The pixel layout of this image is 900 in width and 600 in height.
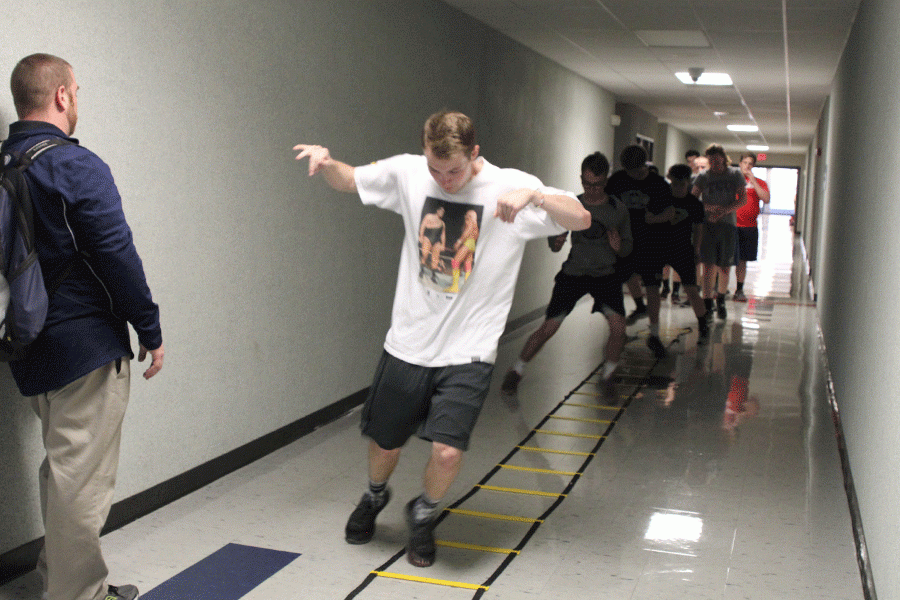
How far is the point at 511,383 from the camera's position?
554 cm

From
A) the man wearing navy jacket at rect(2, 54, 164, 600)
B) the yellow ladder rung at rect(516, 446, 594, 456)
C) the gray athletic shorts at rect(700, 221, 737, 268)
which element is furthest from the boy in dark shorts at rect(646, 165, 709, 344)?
the man wearing navy jacket at rect(2, 54, 164, 600)

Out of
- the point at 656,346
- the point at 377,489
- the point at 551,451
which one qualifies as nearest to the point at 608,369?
the point at 656,346

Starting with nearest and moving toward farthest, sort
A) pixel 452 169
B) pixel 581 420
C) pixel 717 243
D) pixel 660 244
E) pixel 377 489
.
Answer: pixel 452 169 → pixel 377 489 → pixel 581 420 → pixel 660 244 → pixel 717 243

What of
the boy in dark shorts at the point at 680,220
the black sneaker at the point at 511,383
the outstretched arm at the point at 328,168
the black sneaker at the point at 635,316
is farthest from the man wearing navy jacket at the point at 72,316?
the black sneaker at the point at 635,316

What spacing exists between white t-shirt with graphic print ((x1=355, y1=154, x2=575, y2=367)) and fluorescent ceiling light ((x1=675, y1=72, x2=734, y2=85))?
7.15 m

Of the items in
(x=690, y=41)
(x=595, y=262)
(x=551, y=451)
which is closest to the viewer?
(x=551, y=451)

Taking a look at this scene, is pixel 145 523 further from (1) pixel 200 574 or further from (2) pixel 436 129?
→ (2) pixel 436 129

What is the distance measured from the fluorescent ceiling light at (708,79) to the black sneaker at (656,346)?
3800 millimetres

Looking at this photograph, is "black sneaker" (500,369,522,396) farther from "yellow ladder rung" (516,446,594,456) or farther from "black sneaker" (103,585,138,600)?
"black sneaker" (103,585,138,600)

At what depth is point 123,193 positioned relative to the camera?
3.14 meters

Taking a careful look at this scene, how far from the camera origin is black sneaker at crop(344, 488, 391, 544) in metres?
3.15

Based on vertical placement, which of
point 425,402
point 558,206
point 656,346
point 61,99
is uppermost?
point 61,99

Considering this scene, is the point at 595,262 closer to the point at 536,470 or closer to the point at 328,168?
the point at 536,470

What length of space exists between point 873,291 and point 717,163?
5.11 metres
